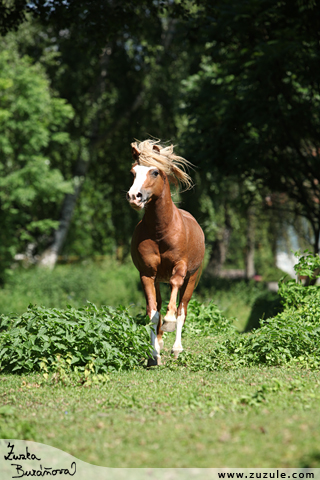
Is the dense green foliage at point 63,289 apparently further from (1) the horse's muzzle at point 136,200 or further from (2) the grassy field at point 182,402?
(1) the horse's muzzle at point 136,200

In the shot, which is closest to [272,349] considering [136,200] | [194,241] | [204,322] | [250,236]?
[194,241]

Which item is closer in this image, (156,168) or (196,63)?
(156,168)

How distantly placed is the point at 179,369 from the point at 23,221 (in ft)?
56.1

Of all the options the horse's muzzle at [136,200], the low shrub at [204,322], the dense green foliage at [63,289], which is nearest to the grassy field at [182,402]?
the low shrub at [204,322]

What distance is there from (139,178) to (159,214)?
63 centimetres

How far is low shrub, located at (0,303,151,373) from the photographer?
6.18 meters

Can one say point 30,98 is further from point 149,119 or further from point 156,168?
point 156,168

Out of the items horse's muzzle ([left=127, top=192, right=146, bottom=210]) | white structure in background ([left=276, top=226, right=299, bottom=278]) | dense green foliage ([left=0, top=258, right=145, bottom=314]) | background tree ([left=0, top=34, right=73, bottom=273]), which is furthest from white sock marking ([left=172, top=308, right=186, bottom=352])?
white structure in background ([left=276, top=226, right=299, bottom=278])

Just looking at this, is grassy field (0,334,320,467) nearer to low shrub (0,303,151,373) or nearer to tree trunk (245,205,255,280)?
low shrub (0,303,151,373)

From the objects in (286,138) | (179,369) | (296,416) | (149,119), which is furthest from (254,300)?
(296,416)

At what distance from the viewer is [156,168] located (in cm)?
607

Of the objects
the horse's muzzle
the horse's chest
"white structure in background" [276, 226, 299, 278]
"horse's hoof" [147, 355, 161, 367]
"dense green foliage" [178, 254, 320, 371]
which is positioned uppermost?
"white structure in background" [276, 226, 299, 278]

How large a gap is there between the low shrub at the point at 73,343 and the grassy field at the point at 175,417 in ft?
0.80

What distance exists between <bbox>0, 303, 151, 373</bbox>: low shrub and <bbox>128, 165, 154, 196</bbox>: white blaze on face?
5.92 ft
